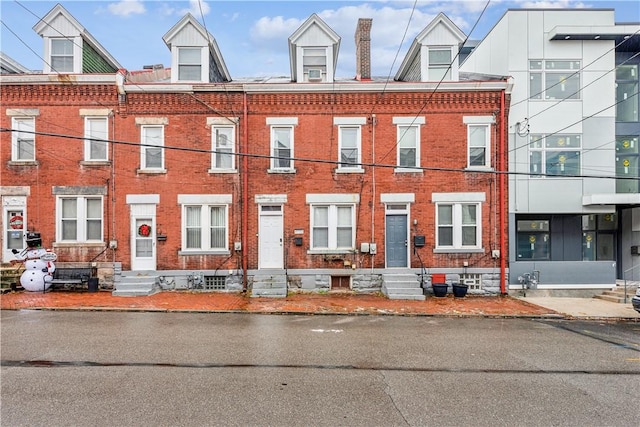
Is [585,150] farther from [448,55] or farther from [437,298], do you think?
[437,298]

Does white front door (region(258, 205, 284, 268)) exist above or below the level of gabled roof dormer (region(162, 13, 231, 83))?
below

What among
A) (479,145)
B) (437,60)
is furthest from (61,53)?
(479,145)

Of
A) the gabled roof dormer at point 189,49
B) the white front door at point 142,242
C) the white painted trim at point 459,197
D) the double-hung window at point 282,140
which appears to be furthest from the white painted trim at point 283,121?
the white painted trim at point 459,197

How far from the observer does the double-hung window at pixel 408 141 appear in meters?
15.4

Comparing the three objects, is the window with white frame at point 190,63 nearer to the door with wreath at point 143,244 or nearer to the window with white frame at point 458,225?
Result: the door with wreath at point 143,244

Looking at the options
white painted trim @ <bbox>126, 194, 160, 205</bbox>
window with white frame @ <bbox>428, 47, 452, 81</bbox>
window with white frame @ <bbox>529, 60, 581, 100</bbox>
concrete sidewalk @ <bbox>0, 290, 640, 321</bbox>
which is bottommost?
concrete sidewalk @ <bbox>0, 290, 640, 321</bbox>

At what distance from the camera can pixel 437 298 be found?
47.2 ft

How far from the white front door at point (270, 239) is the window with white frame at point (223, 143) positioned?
2.25m

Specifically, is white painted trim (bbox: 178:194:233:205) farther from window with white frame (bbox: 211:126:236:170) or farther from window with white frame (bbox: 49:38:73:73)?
window with white frame (bbox: 49:38:73:73)

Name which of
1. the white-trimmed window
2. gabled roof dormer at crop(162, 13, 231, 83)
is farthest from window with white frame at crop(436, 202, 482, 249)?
gabled roof dormer at crop(162, 13, 231, 83)

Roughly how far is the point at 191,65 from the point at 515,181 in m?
14.0

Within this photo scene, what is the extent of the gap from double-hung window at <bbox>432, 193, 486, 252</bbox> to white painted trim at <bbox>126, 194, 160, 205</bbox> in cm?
1110

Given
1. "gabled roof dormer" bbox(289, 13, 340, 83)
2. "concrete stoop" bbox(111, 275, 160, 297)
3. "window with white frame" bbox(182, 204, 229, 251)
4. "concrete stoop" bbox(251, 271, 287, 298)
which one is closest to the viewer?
"concrete stoop" bbox(111, 275, 160, 297)

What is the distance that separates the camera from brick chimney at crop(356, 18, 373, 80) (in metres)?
18.2
